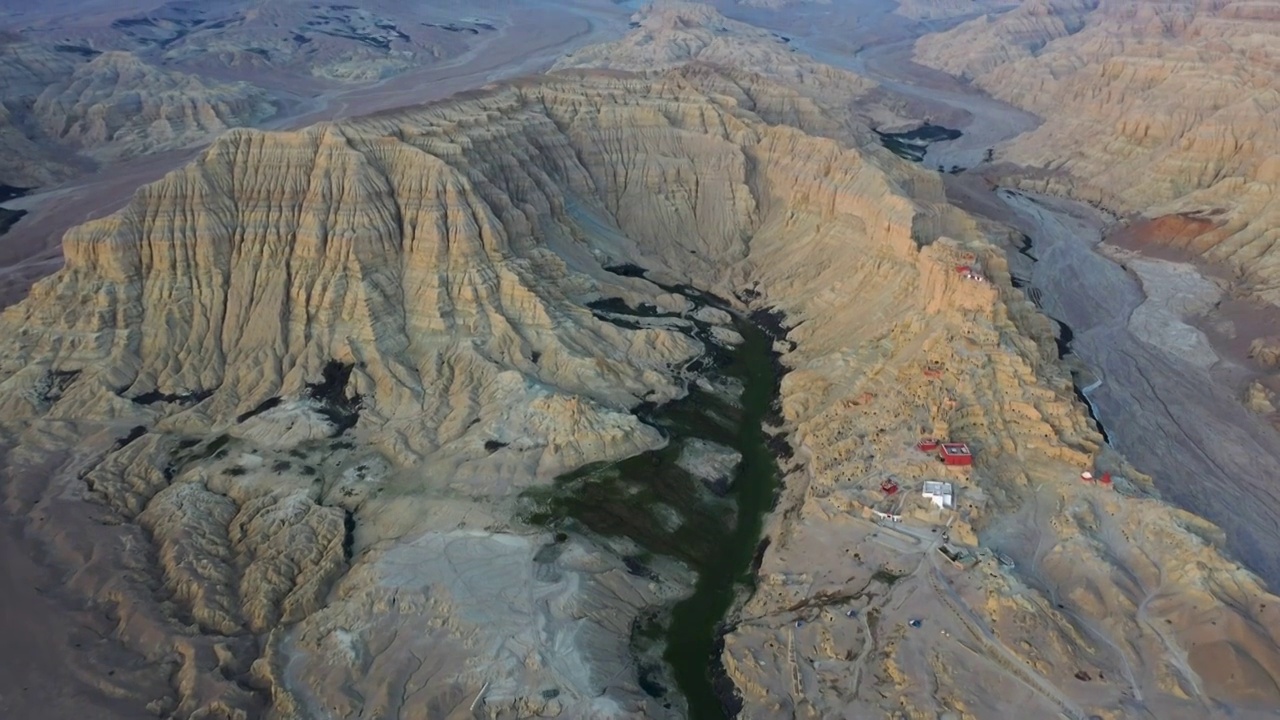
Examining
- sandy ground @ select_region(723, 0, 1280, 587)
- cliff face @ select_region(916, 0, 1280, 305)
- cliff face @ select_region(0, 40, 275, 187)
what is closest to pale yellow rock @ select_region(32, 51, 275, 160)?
cliff face @ select_region(0, 40, 275, 187)

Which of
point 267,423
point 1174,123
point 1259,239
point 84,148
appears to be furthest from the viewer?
point 84,148

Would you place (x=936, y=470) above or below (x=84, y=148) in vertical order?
above

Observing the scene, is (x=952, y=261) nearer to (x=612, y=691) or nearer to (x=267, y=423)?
(x=612, y=691)

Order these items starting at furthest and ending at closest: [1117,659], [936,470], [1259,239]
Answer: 1. [1259,239]
2. [936,470]
3. [1117,659]

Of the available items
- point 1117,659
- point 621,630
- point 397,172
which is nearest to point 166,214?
point 397,172

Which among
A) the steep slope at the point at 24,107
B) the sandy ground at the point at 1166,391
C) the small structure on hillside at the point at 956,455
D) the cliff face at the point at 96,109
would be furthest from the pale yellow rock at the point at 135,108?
the small structure on hillside at the point at 956,455

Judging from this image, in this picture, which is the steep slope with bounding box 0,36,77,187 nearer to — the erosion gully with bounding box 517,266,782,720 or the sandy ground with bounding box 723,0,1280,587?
the erosion gully with bounding box 517,266,782,720

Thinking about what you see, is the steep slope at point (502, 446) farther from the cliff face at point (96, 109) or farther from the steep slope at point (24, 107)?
the cliff face at point (96, 109)
